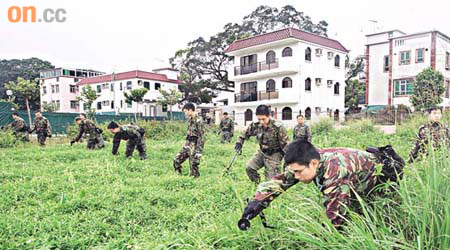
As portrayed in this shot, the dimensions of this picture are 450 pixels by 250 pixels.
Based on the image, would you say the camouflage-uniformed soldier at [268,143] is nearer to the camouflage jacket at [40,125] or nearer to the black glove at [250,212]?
the black glove at [250,212]

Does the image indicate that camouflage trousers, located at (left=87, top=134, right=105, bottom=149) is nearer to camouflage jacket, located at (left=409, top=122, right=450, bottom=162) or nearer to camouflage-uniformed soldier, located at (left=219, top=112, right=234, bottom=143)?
camouflage-uniformed soldier, located at (left=219, top=112, right=234, bottom=143)

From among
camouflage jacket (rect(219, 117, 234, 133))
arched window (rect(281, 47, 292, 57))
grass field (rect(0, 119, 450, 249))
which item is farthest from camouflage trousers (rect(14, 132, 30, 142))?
arched window (rect(281, 47, 292, 57))

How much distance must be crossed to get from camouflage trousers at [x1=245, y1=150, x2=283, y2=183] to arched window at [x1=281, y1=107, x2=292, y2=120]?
20.2m

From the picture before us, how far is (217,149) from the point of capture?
1068 cm

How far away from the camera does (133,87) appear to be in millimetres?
35531

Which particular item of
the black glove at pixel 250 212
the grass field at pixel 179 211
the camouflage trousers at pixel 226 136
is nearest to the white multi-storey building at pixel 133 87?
the camouflage trousers at pixel 226 136

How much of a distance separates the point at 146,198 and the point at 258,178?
1703 millimetres

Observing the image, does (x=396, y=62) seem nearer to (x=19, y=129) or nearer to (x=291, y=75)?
(x=291, y=75)

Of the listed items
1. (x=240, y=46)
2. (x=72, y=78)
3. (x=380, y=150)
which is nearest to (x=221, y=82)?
(x=240, y=46)

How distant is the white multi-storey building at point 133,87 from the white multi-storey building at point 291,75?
36.0 feet

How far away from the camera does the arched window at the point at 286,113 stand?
25014mm

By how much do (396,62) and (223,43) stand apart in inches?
612

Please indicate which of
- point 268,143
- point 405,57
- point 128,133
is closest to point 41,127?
point 128,133

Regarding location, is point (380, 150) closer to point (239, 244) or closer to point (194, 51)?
point (239, 244)
